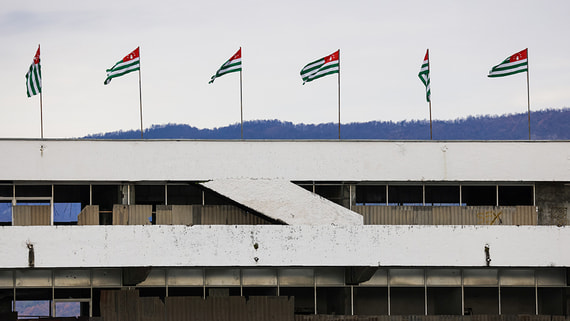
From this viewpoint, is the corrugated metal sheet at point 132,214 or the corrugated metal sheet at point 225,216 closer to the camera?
the corrugated metal sheet at point 225,216

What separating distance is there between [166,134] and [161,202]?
493 ft

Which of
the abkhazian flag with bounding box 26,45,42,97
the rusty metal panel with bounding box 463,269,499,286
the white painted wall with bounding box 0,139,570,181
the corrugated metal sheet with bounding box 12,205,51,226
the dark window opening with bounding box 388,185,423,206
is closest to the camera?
the corrugated metal sheet with bounding box 12,205,51,226

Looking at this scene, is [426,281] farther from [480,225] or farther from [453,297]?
[480,225]

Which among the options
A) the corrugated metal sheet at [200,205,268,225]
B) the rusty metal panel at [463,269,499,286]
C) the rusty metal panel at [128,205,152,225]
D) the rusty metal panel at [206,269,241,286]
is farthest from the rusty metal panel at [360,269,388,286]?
the rusty metal panel at [128,205,152,225]

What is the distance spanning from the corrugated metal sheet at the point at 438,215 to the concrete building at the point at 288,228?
5 centimetres

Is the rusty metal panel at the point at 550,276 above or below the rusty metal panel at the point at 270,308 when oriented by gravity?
above

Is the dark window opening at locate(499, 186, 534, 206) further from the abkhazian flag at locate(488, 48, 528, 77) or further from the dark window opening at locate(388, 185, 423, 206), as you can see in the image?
the abkhazian flag at locate(488, 48, 528, 77)

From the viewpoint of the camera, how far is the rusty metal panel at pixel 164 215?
3095cm

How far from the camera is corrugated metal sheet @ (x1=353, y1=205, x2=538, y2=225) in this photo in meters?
31.7

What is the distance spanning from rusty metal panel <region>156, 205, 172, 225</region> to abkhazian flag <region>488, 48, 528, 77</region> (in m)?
13.8

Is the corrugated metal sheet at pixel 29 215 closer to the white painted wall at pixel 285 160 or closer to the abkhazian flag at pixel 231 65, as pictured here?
the white painted wall at pixel 285 160

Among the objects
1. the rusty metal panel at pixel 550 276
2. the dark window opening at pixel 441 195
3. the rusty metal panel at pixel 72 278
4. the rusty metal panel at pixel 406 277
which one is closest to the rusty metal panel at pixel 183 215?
the rusty metal panel at pixel 72 278

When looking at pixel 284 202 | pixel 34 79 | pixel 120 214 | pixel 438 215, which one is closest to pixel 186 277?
pixel 120 214

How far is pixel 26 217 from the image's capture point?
1234 inches
